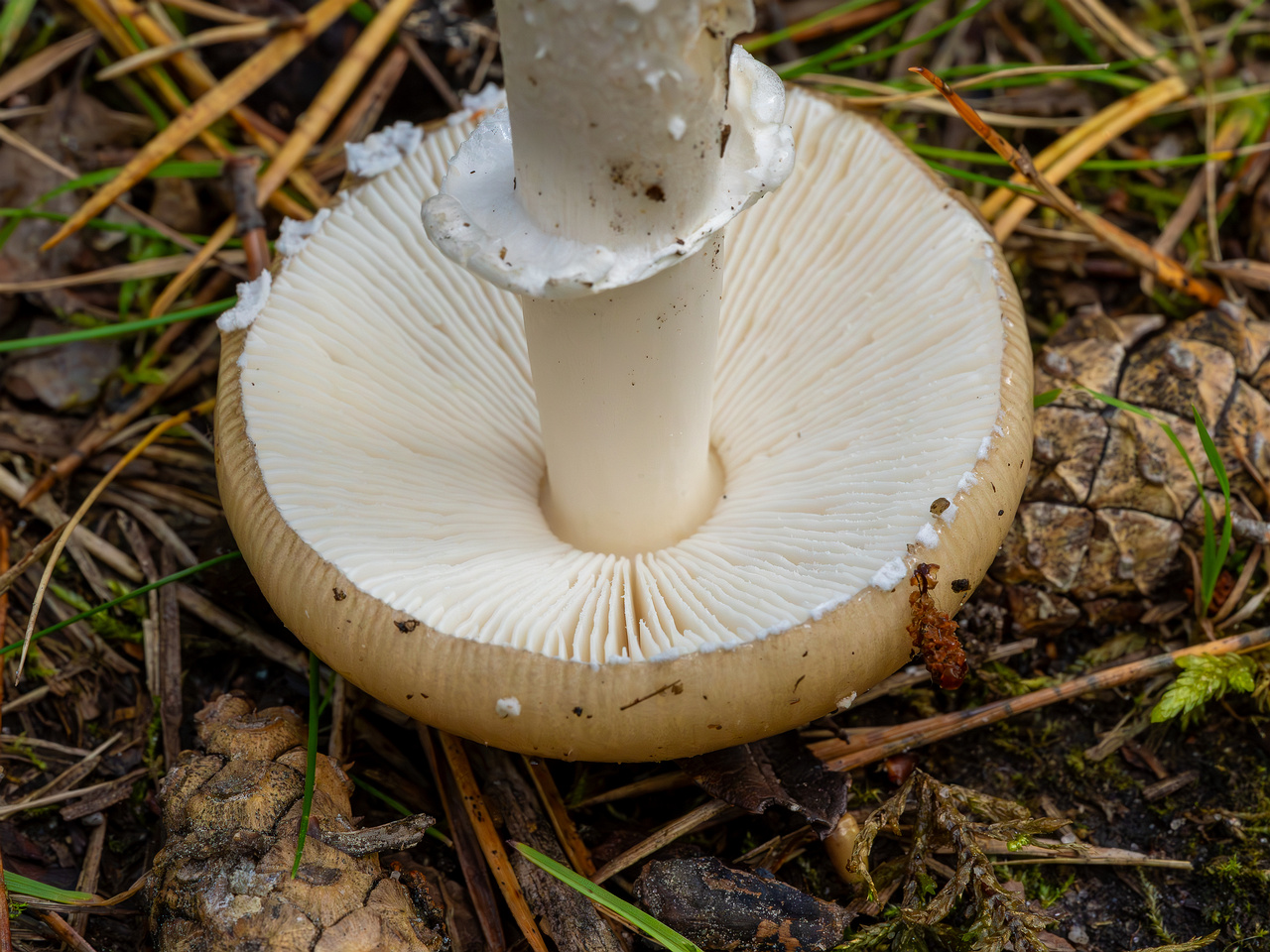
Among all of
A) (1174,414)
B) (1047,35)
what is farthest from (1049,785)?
(1047,35)

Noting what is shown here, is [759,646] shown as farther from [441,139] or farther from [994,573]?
[441,139]

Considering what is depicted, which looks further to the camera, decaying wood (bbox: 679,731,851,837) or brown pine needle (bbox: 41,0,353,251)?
brown pine needle (bbox: 41,0,353,251)

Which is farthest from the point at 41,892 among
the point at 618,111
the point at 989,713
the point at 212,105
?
the point at 212,105

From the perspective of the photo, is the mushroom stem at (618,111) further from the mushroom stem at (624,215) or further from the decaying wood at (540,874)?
the decaying wood at (540,874)

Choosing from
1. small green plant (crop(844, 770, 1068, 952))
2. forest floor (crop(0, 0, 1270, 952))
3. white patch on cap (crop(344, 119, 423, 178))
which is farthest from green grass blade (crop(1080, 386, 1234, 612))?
white patch on cap (crop(344, 119, 423, 178))

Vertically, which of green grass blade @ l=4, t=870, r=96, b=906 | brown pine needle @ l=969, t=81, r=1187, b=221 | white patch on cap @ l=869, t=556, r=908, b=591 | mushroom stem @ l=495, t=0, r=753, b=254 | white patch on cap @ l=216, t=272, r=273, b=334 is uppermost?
mushroom stem @ l=495, t=0, r=753, b=254

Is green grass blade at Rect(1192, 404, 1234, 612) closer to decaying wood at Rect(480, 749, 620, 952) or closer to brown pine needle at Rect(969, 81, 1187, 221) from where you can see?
brown pine needle at Rect(969, 81, 1187, 221)

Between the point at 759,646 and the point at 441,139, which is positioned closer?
the point at 759,646
